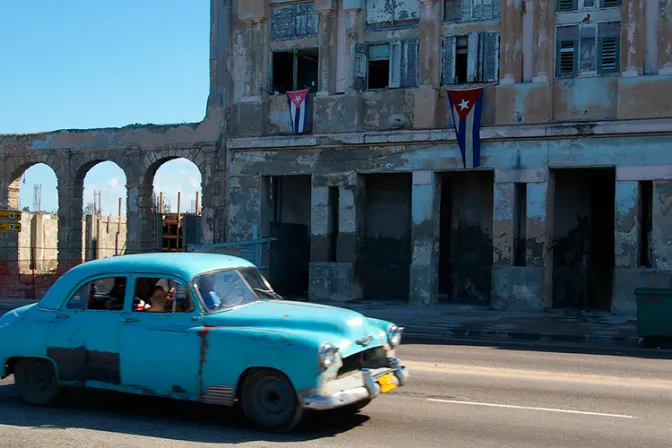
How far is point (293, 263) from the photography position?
29.6 meters

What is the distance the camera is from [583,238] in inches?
1022

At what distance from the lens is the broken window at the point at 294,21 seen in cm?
2731

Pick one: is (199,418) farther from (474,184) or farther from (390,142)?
(474,184)

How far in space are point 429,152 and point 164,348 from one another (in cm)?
1764

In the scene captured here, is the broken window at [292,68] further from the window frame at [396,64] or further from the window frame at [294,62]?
the window frame at [396,64]

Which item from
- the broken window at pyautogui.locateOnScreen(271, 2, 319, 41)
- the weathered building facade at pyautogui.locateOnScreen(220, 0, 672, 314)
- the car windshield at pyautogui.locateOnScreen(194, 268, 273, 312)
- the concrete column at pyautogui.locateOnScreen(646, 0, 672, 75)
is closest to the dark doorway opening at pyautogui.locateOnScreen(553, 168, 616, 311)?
the weathered building facade at pyautogui.locateOnScreen(220, 0, 672, 314)

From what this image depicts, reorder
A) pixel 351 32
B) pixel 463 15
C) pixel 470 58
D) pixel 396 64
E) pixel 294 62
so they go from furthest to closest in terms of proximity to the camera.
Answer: pixel 294 62 < pixel 351 32 < pixel 396 64 < pixel 463 15 < pixel 470 58

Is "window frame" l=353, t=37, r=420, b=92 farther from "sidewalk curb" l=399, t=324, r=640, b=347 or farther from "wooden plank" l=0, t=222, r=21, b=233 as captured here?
"wooden plank" l=0, t=222, r=21, b=233

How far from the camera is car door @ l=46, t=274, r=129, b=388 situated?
8578 millimetres

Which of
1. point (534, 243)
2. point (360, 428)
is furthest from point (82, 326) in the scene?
point (534, 243)

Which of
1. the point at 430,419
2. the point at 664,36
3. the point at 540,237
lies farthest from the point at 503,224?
the point at 430,419

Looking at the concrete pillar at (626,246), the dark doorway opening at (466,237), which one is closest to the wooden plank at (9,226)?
the dark doorway opening at (466,237)

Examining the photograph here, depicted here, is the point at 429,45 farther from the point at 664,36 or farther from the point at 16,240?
the point at 16,240

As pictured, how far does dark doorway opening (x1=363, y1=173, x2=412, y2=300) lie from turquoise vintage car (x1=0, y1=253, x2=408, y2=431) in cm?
1937
